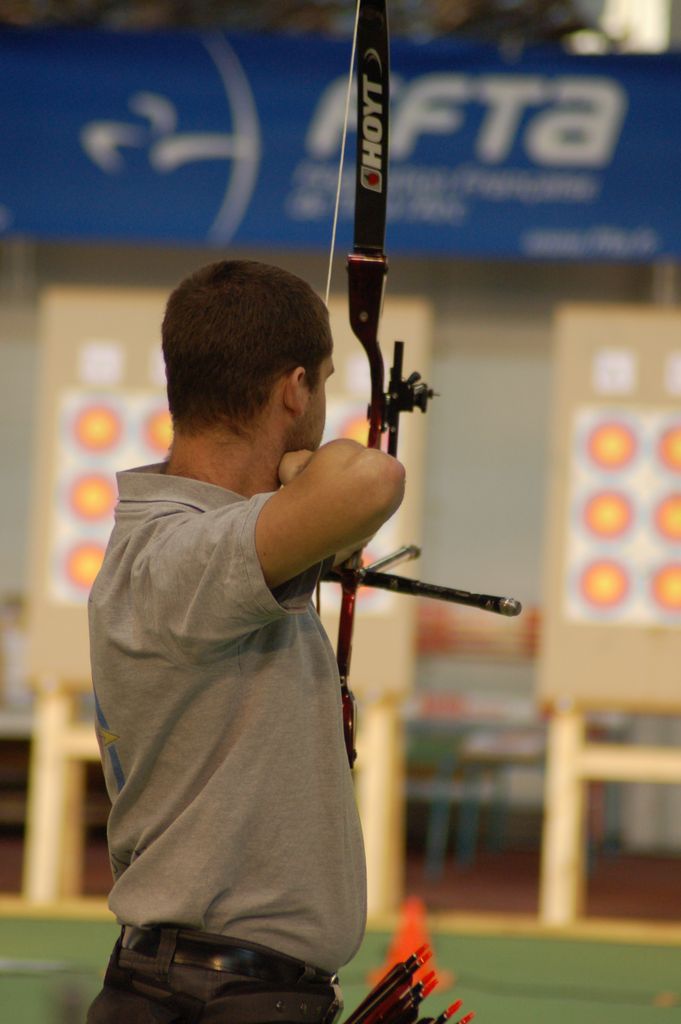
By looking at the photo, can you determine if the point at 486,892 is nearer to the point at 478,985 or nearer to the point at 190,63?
the point at 478,985

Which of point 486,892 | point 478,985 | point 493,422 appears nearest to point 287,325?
point 478,985

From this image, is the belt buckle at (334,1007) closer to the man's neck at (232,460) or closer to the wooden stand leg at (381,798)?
the man's neck at (232,460)

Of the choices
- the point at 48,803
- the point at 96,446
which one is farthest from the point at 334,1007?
the point at 96,446

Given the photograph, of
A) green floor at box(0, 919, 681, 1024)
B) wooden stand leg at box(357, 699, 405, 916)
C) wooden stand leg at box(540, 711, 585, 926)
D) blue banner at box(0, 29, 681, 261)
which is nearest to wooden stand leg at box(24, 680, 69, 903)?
green floor at box(0, 919, 681, 1024)

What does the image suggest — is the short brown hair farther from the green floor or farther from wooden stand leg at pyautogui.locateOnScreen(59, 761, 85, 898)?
wooden stand leg at pyautogui.locateOnScreen(59, 761, 85, 898)

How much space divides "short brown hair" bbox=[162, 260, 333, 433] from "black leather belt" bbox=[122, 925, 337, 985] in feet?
1.35

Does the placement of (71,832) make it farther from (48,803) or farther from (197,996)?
(197,996)

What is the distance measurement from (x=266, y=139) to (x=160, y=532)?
3.63 metres

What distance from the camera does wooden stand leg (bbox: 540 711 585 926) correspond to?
3.87m

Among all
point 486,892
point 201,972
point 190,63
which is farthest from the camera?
point 486,892

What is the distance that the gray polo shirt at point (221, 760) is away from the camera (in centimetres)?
111

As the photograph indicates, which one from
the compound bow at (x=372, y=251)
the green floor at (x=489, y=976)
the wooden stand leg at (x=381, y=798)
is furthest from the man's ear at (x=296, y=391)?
the wooden stand leg at (x=381, y=798)

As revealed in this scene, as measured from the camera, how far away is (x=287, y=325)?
3.71 feet

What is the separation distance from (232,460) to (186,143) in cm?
363
